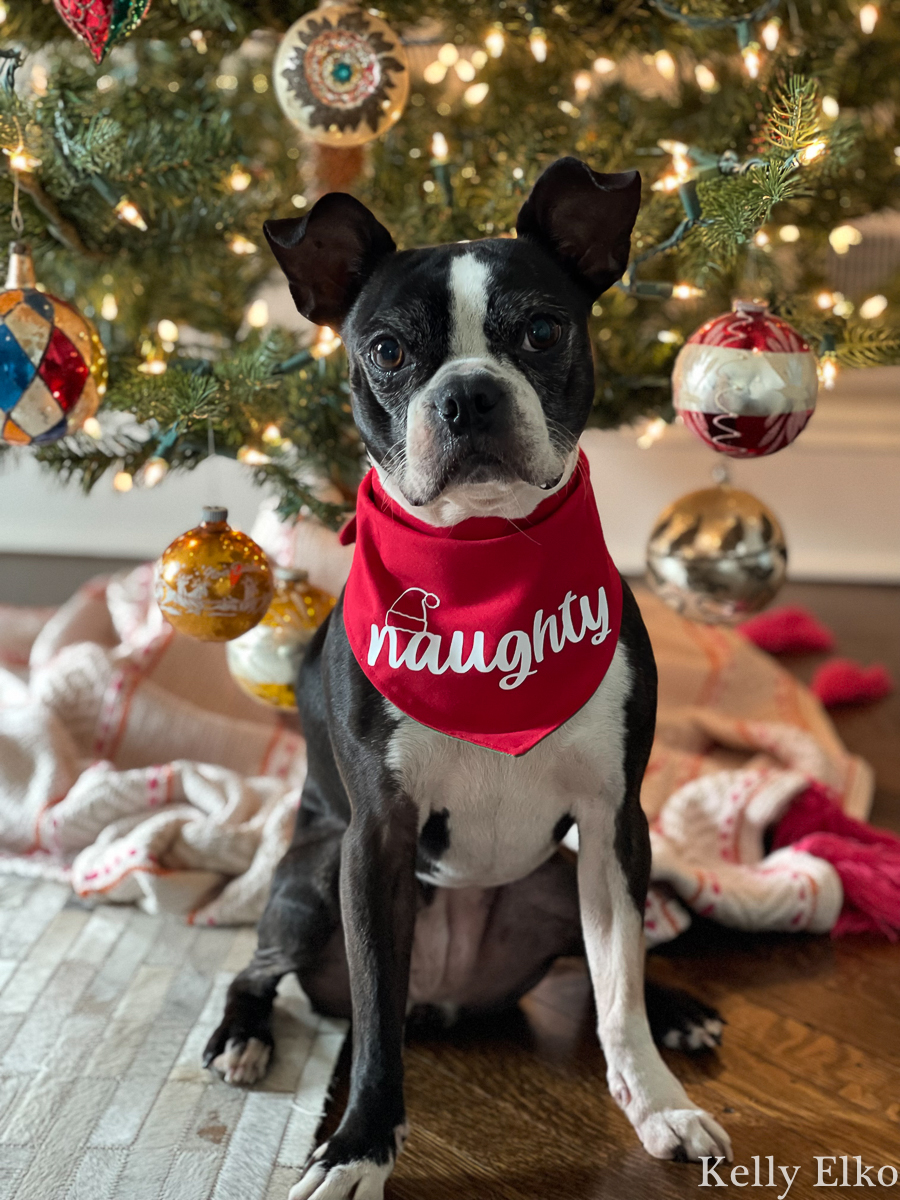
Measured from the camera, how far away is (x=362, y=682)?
1040 millimetres

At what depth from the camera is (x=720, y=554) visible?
149 centimetres

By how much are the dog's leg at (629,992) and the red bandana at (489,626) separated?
129mm

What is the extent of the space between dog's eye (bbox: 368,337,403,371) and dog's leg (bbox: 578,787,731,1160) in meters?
0.44

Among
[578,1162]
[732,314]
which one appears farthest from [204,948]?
[732,314]

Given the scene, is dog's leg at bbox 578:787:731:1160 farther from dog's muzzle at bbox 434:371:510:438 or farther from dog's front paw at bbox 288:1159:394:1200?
dog's muzzle at bbox 434:371:510:438

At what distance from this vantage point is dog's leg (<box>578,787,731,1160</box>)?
1.05 m

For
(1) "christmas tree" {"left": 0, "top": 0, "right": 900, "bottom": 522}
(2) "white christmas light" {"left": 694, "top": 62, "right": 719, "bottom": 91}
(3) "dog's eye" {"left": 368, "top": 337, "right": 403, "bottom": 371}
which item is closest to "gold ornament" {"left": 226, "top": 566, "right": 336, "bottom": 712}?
(1) "christmas tree" {"left": 0, "top": 0, "right": 900, "bottom": 522}

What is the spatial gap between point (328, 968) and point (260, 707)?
2.71ft

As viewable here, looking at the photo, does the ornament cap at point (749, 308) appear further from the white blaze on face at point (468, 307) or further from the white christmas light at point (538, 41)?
the white christmas light at point (538, 41)

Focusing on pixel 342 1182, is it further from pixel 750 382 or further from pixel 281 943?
pixel 750 382

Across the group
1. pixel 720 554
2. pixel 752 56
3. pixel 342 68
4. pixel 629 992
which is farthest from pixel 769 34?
pixel 629 992

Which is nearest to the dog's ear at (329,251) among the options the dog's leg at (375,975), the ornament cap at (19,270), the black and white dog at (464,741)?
the black and white dog at (464,741)

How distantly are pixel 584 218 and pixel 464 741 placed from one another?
0.48m

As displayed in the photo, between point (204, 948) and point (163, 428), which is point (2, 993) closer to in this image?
point (204, 948)
